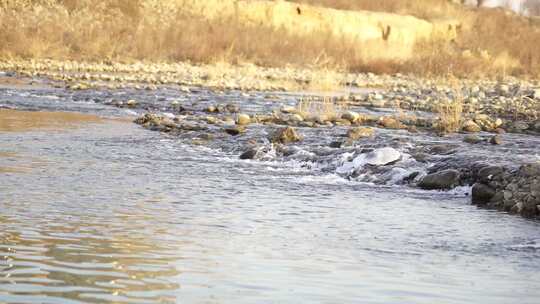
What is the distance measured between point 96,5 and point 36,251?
37.7 meters

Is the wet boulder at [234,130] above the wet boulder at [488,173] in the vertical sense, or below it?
below

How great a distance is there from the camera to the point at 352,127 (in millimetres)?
15367

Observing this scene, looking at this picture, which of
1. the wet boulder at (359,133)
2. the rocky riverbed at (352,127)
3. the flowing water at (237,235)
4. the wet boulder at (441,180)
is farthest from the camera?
the wet boulder at (359,133)

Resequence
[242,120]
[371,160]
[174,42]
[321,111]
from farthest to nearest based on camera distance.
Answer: [174,42] → [321,111] → [242,120] → [371,160]

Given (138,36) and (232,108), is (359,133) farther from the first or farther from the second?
(138,36)

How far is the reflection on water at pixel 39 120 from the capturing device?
14016mm

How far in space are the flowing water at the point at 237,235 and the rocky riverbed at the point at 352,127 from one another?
0.31m

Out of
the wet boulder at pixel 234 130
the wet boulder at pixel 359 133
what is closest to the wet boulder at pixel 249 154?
the wet boulder at pixel 359 133

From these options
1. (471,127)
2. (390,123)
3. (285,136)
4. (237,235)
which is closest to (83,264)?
(237,235)

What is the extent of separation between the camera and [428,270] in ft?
18.3

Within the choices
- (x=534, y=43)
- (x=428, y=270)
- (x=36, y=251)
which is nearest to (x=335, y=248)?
(x=428, y=270)

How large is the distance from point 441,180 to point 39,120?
786 centimetres

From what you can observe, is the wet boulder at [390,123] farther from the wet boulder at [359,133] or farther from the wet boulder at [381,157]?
the wet boulder at [381,157]

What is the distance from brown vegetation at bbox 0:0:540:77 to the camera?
35.3 meters
